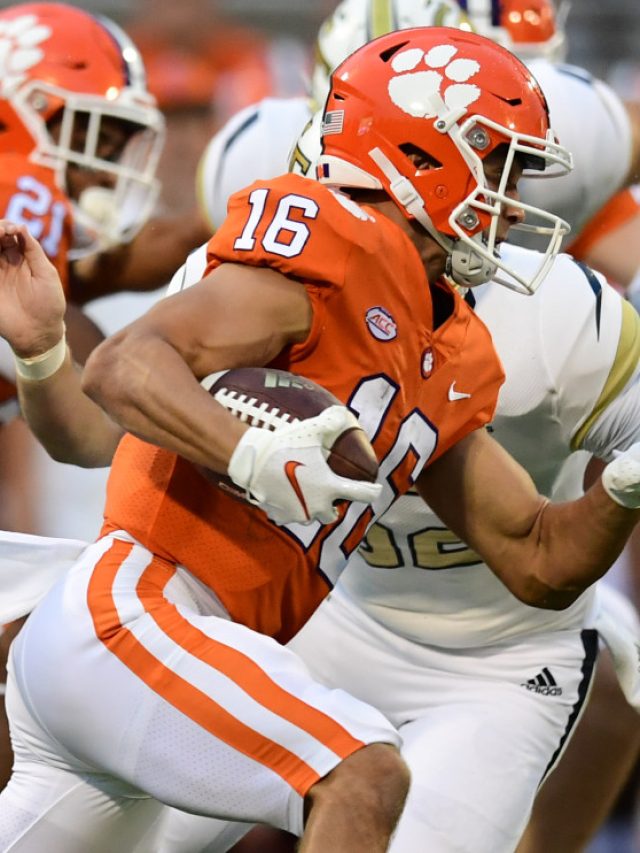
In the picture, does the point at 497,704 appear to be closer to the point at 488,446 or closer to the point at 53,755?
the point at 488,446

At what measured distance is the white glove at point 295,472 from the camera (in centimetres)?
195

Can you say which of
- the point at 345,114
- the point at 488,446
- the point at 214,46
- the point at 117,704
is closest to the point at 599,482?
the point at 488,446

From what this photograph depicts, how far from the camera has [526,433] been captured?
2.83m

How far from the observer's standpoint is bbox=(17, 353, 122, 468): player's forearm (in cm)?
262

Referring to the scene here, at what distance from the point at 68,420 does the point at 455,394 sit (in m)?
0.64

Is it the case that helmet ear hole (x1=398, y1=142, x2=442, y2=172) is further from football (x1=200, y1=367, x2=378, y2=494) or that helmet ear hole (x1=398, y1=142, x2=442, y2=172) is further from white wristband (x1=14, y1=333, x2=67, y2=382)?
white wristband (x1=14, y1=333, x2=67, y2=382)

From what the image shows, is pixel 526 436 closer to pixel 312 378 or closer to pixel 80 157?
pixel 312 378

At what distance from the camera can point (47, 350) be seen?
2566mm

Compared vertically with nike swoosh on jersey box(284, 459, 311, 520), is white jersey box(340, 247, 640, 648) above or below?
below

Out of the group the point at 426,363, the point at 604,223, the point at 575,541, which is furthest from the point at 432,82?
the point at 604,223

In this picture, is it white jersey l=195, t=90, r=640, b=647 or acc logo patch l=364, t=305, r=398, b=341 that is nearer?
acc logo patch l=364, t=305, r=398, b=341

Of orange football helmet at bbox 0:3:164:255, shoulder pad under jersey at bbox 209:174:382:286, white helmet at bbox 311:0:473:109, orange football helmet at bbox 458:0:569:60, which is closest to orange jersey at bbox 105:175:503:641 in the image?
shoulder pad under jersey at bbox 209:174:382:286

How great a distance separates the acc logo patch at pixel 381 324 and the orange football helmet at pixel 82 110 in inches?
83.1

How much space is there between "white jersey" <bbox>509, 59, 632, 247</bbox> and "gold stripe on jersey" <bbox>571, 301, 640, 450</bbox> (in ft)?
2.83
